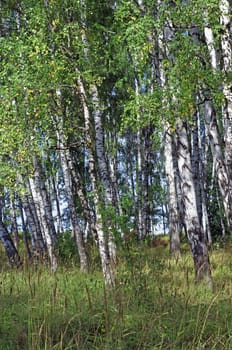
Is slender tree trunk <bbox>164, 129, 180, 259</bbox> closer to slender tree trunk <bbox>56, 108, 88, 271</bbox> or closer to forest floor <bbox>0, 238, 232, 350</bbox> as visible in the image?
slender tree trunk <bbox>56, 108, 88, 271</bbox>

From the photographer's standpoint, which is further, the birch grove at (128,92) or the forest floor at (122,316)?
the birch grove at (128,92)

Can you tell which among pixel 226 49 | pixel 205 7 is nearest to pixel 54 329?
pixel 226 49

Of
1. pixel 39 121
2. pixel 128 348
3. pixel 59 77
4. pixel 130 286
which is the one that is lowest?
pixel 128 348

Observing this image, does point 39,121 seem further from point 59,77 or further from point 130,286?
point 130,286

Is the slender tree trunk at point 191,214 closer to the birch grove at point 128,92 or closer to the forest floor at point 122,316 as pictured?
the birch grove at point 128,92

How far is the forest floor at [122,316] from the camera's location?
446cm

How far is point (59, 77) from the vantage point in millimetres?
10859

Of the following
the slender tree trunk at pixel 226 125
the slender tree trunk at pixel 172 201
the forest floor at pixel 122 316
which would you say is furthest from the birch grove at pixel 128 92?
the slender tree trunk at pixel 172 201

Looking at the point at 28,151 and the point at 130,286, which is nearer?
the point at 130,286

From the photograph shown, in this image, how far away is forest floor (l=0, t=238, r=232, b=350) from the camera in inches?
176

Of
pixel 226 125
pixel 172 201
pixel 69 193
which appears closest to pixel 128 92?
pixel 226 125

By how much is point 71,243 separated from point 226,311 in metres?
11.1

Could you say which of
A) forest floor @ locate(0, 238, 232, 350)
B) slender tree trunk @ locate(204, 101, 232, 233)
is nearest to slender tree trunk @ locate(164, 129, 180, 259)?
slender tree trunk @ locate(204, 101, 232, 233)

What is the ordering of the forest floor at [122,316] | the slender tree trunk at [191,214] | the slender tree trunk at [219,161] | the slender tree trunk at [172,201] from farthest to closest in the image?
the slender tree trunk at [172,201] < the slender tree trunk at [219,161] < the slender tree trunk at [191,214] < the forest floor at [122,316]
